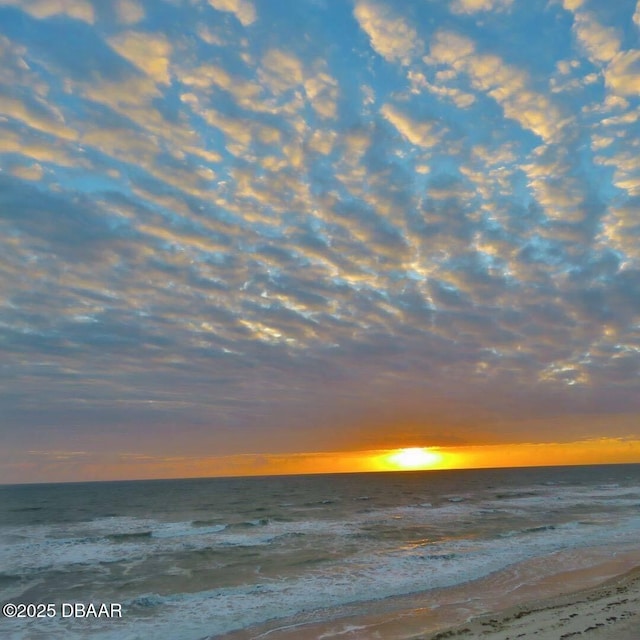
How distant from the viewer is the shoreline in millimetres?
13141

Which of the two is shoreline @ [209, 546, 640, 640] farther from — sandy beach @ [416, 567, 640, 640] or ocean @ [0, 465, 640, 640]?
ocean @ [0, 465, 640, 640]

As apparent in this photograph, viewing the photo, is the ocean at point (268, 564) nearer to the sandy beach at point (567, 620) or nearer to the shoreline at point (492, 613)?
the shoreline at point (492, 613)

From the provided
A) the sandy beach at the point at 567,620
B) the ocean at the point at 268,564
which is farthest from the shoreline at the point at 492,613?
the ocean at the point at 268,564

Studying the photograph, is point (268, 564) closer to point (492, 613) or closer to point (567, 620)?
point (492, 613)

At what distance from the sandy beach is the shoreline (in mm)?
24

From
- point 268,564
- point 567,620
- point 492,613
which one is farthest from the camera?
point 268,564

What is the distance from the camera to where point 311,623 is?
51.0 ft

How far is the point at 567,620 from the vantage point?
13641 millimetres

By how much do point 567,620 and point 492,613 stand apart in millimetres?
2399

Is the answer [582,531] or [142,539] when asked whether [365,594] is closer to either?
[582,531]

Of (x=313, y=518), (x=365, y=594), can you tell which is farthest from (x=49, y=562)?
(x=313, y=518)

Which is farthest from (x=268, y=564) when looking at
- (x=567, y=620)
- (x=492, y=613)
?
(x=567, y=620)

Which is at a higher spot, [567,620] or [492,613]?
[567,620]

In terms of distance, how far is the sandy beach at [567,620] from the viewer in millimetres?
12391
